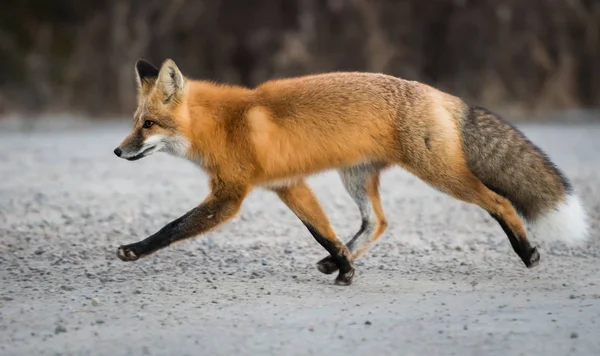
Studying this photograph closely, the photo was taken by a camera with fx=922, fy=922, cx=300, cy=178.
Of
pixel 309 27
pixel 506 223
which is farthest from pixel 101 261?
pixel 309 27

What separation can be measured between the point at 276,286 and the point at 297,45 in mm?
19880

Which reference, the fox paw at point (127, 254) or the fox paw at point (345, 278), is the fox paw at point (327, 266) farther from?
the fox paw at point (127, 254)

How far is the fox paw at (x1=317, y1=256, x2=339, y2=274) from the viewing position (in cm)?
692

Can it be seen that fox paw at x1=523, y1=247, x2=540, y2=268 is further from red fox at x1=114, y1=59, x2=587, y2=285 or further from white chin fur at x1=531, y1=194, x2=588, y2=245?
white chin fur at x1=531, y1=194, x2=588, y2=245

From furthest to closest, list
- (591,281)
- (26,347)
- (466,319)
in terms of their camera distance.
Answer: (591,281) → (466,319) → (26,347)

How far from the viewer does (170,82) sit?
6.66 m

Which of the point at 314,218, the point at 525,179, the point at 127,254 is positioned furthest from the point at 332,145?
the point at 127,254

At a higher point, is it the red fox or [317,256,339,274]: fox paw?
the red fox

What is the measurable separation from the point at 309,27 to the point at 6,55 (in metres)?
8.79

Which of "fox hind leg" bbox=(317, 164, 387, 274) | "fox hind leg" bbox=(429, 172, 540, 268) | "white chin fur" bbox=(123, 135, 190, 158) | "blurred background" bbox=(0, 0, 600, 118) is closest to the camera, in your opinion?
"white chin fur" bbox=(123, 135, 190, 158)

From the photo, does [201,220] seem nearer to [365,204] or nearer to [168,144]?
[168,144]

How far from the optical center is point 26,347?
498 cm

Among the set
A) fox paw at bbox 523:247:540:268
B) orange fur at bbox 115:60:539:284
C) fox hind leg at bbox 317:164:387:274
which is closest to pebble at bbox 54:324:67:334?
orange fur at bbox 115:60:539:284

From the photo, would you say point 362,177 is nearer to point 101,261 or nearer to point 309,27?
point 101,261
